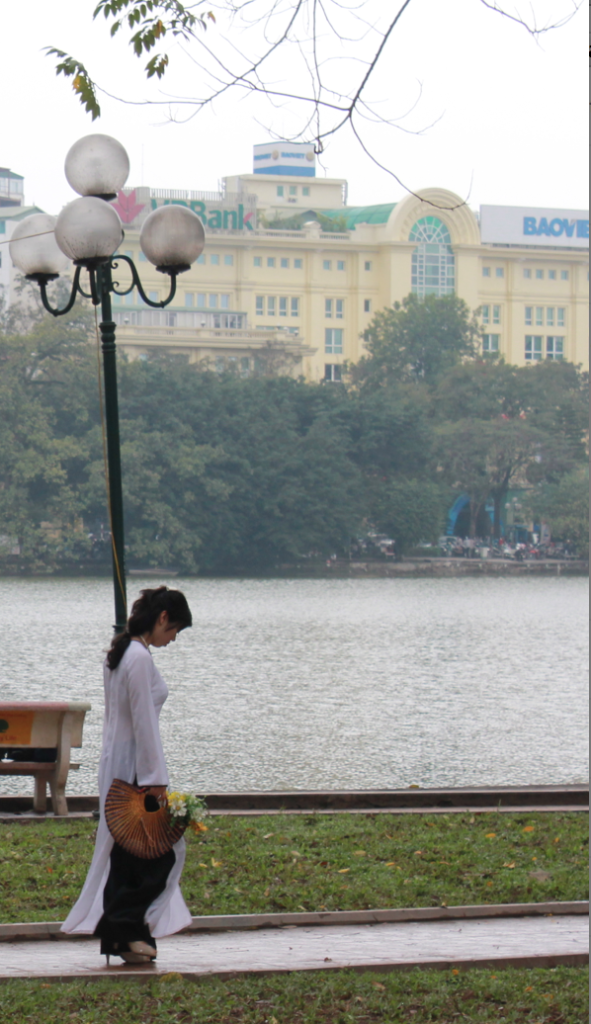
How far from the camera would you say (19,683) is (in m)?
26.4

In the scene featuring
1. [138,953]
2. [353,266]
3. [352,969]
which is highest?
[353,266]

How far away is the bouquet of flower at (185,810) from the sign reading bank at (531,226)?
369 feet

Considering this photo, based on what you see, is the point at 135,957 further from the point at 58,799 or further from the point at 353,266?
the point at 353,266

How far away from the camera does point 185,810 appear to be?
5715 millimetres

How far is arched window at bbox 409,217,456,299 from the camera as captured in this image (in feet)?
367

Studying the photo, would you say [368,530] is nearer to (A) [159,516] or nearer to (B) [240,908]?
(A) [159,516]

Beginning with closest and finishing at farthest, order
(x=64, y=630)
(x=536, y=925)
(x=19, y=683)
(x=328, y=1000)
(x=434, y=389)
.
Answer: (x=328, y=1000), (x=536, y=925), (x=19, y=683), (x=64, y=630), (x=434, y=389)

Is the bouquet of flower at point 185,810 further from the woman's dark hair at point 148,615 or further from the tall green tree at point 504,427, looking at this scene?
the tall green tree at point 504,427

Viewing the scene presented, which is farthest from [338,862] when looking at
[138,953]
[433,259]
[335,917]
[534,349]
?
[534,349]

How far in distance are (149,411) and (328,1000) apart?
208 ft

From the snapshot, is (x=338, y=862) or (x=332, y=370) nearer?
(x=338, y=862)

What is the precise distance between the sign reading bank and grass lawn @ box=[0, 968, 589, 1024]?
113m

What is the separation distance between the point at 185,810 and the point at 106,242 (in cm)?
449

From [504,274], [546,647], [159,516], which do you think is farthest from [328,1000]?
[504,274]
